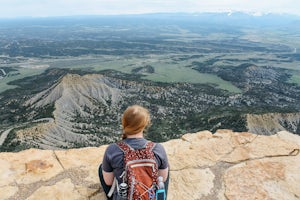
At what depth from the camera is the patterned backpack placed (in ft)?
15.8

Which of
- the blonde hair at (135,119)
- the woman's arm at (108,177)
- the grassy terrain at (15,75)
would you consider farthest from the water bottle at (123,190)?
the grassy terrain at (15,75)

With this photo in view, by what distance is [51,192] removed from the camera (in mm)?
6309

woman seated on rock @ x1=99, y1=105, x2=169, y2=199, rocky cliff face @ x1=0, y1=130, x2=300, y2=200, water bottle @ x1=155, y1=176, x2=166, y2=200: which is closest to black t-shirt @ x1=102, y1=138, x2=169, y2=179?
woman seated on rock @ x1=99, y1=105, x2=169, y2=199

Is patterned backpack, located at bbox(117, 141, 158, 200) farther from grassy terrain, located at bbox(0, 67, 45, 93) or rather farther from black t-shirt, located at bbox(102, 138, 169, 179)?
grassy terrain, located at bbox(0, 67, 45, 93)

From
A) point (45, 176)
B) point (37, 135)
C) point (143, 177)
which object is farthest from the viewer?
point (37, 135)

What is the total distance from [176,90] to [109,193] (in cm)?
8431

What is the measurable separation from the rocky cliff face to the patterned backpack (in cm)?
147

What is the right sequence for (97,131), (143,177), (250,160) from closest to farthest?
(143,177) < (250,160) < (97,131)

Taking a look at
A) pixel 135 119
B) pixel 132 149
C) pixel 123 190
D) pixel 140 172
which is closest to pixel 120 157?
pixel 132 149

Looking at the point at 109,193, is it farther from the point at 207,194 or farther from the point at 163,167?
the point at 207,194

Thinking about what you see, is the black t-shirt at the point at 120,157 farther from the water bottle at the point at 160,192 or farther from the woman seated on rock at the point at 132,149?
the water bottle at the point at 160,192

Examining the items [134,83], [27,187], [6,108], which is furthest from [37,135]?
[134,83]

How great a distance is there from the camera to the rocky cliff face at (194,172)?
6.36 metres

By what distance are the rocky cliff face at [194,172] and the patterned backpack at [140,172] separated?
1.47 meters
